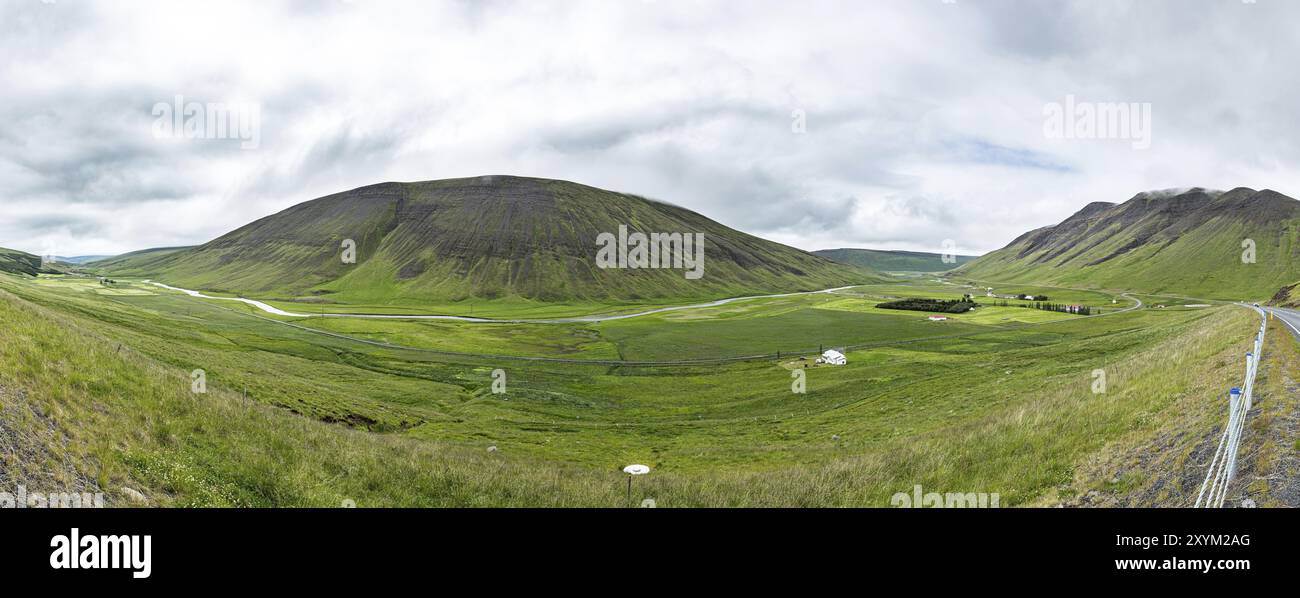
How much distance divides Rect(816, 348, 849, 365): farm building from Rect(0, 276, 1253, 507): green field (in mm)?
2145

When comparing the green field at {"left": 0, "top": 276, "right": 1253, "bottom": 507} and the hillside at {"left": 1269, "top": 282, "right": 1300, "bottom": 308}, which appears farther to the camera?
the hillside at {"left": 1269, "top": 282, "right": 1300, "bottom": 308}

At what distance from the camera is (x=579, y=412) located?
5003 cm

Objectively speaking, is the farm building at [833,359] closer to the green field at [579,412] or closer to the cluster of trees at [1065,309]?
the green field at [579,412]

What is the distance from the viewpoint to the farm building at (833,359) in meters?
72.3

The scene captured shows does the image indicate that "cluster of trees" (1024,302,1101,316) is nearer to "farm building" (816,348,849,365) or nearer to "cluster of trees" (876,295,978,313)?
"cluster of trees" (876,295,978,313)

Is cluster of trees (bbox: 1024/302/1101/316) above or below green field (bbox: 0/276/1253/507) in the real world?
above

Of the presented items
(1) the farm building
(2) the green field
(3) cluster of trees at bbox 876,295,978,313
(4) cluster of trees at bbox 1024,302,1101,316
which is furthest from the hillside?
(3) cluster of trees at bbox 876,295,978,313

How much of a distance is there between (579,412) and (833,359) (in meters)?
41.3

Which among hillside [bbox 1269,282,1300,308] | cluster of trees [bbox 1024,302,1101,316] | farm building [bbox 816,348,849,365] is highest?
hillside [bbox 1269,282,1300,308]

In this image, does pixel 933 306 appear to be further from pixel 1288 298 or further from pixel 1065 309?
pixel 1288 298

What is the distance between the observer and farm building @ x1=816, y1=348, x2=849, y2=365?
237 ft

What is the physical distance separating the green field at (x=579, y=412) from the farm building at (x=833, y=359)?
84.4 inches

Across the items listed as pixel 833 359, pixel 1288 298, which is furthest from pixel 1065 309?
pixel 833 359
